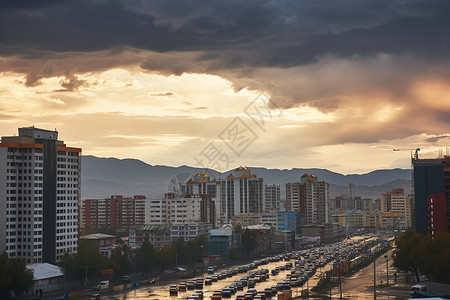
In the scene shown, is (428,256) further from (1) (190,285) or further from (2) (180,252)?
(2) (180,252)

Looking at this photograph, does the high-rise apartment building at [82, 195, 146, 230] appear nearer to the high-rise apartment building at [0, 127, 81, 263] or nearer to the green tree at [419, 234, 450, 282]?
the high-rise apartment building at [0, 127, 81, 263]

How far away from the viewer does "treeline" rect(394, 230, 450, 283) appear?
71088mm

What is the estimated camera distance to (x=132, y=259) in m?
100

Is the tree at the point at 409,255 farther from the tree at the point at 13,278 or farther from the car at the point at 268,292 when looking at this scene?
the tree at the point at 13,278

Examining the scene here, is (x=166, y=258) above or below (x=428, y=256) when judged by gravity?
below

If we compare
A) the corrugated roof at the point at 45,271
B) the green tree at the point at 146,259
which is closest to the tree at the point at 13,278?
the corrugated roof at the point at 45,271

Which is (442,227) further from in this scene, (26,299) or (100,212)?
(100,212)

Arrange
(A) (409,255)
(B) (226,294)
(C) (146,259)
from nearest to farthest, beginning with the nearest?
(B) (226,294)
(A) (409,255)
(C) (146,259)

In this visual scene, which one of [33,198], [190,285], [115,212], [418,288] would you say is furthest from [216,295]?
[115,212]

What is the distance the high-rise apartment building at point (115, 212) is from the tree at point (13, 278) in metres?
101

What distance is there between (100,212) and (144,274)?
95495mm

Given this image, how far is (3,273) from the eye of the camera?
6931cm

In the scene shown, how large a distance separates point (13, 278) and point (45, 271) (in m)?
10.3

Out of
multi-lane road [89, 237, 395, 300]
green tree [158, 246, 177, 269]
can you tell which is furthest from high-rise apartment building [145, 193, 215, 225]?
green tree [158, 246, 177, 269]
